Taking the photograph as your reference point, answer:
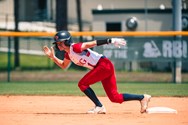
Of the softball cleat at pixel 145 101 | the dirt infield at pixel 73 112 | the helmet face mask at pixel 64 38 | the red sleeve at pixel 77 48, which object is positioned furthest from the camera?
the softball cleat at pixel 145 101

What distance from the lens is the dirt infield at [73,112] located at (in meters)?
9.48

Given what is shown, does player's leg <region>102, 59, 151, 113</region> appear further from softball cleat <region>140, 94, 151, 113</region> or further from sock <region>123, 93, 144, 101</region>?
softball cleat <region>140, 94, 151, 113</region>

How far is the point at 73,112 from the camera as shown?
11.1m

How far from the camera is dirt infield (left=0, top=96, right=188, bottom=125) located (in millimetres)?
9484

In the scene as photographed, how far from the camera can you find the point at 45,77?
22.8 metres

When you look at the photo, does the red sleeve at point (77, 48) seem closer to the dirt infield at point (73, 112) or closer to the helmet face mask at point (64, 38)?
the helmet face mask at point (64, 38)

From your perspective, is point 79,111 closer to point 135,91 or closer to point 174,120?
point 174,120

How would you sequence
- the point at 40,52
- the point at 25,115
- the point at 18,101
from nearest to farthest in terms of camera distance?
the point at 25,115 → the point at 18,101 → the point at 40,52

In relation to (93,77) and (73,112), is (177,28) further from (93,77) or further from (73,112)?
(93,77)

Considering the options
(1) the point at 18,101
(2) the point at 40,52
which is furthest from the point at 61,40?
(2) the point at 40,52

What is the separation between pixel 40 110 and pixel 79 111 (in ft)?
2.75

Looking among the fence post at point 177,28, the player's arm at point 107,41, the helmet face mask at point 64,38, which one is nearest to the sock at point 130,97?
the player's arm at point 107,41

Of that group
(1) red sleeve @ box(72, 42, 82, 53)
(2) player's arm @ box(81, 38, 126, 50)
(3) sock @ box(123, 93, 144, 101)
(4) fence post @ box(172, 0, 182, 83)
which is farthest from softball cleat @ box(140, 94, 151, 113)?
(4) fence post @ box(172, 0, 182, 83)

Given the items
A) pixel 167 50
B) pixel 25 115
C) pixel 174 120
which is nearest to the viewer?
pixel 174 120
